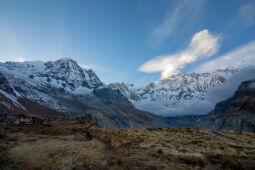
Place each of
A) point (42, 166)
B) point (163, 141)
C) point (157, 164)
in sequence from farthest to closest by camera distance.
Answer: point (163, 141)
point (42, 166)
point (157, 164)

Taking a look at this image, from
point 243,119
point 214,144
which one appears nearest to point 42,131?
point 214,144

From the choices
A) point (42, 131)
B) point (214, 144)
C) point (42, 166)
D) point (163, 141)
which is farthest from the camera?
point (42, 131)

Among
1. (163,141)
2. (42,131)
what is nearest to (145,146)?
(163,141)

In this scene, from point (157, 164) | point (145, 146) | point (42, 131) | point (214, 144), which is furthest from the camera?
point (42, 131)

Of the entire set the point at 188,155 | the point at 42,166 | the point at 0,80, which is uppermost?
the point at 0,80

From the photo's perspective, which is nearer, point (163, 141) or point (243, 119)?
point (163, 141)

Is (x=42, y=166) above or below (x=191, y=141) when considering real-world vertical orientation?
below

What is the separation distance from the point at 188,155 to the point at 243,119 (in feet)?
452

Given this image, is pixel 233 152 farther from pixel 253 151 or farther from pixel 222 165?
pixel 222 165

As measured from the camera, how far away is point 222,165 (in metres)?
8.40

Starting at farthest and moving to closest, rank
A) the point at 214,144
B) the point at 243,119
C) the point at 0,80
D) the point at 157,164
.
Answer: the point at 0,80 < the point at 243,119 < the point at 214,144 < the point at 157,164

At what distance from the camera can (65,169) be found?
890cm

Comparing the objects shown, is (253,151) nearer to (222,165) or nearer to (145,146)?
(222,165)

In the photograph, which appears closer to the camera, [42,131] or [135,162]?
[135,162]
